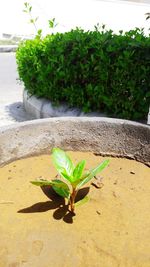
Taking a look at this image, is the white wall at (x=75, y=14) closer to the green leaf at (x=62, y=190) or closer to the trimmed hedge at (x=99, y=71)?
the trimmed hedge at (x=99, y=71)

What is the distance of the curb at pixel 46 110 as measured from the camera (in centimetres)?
416

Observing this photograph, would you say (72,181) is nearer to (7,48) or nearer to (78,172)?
(78,172)

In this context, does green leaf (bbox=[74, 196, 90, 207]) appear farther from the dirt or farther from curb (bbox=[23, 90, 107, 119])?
curb (bbox=[23, 90, 107, 119])

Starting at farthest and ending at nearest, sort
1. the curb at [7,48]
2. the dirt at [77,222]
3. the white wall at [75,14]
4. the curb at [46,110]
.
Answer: the white wall at [75,14] < the curb at [7,48] < the curb at [46,110] < the dirt at [77,222]

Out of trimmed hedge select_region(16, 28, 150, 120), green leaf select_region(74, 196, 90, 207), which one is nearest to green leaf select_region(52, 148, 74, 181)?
green leaf select_region(74, 196, 90, 207)

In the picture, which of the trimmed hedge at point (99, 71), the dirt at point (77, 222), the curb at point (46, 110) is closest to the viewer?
the dirt at point (77, 222)

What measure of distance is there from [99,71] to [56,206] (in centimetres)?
253

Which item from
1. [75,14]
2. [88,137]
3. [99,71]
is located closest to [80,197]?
[88,137]

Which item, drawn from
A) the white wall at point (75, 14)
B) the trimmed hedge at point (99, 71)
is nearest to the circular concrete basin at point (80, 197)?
the trimmed hedge at point (99, 71)

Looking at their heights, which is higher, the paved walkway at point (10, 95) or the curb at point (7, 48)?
the curb at point (7, 48)

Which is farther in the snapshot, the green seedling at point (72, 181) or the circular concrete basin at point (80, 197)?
the green seedling at point (72, 181)

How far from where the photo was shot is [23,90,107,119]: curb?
4.16 meters

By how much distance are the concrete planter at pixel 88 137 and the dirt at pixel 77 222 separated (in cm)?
9

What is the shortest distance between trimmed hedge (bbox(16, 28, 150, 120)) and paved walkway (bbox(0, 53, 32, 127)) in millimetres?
776
